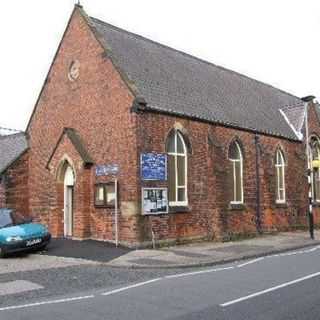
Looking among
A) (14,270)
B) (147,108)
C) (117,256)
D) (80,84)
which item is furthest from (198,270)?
(80,84)

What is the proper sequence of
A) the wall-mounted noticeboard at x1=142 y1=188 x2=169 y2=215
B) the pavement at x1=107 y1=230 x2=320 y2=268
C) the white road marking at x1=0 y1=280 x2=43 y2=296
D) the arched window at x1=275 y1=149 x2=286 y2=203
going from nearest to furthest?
1. the white road marking at x1=0 y1=280 x2=43 y2=296
2. the pavement at x1=107 y1=230 x2=320 y2=268
3. the wall-mounted noticeboard at x1=142 y1=188 x2=169 y2=215
4. the arched window at x1=275 y1=149 x2=286 y2=203

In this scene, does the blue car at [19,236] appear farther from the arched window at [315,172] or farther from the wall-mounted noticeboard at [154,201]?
the arched window at [315,172]

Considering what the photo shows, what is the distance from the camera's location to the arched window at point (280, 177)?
25.5m

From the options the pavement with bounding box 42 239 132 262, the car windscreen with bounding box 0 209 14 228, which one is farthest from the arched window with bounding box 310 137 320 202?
the car windscreen with bounding box 0 209 14 228

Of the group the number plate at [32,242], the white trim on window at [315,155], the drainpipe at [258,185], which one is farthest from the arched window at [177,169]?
the white trim on window at [315,155]

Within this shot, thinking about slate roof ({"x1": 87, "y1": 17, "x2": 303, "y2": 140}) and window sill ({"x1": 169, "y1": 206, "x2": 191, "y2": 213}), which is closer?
window sill ({"x1": 169, "y1": 206, "x2": 191, "y2": 213})

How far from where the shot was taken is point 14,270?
1259cm

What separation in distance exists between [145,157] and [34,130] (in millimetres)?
8239

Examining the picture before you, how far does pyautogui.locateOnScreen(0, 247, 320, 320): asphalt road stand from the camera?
738 centimetres

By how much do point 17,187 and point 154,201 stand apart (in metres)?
8.47

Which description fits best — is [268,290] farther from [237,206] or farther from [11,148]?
[11,148]

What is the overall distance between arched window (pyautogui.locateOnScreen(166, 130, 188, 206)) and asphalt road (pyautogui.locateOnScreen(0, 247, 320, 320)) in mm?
6510

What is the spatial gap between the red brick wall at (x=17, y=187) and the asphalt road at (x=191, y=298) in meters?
11.2

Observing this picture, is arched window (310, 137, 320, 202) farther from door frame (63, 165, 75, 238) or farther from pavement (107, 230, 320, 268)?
door frame (63, 165, 75, 238)
